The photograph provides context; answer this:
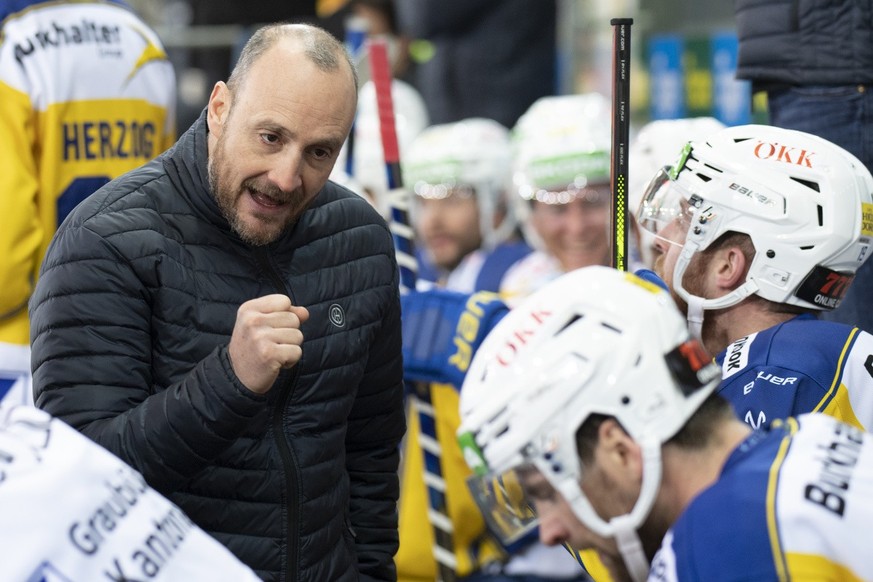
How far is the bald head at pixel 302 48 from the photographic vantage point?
3.10 meters

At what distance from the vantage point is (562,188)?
6348 millimetres

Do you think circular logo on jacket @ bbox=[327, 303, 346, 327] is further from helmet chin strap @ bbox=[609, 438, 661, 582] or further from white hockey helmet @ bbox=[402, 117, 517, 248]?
white hockey helmet @ bbox=[402, 117, 517, 248]

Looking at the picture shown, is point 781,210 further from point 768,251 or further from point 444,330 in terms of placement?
point 444,330

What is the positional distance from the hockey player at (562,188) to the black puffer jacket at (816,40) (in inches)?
72.8

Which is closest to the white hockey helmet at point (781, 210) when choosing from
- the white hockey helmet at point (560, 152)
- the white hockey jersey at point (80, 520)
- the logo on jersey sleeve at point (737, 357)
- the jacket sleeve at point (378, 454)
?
the logo on jersey sleeve at point (737, 357)

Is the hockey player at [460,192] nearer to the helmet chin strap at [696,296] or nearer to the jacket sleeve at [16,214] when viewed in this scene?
the jacket sleeve at [16,214]

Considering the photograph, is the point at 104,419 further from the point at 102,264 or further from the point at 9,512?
the point at 9,512

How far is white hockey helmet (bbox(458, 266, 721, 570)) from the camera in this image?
7.92 feet

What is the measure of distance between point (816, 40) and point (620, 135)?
4.26 ft

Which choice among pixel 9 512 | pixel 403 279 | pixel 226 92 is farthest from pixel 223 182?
pixel 403 279

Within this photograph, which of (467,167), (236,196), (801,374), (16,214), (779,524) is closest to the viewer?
(779,524)

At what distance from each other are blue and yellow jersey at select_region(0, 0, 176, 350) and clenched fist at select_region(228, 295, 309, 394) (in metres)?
1.68

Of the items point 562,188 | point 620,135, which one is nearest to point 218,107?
point 620,135

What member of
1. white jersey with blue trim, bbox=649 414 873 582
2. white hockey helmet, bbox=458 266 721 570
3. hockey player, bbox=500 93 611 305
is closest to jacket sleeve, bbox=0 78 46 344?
white hockey helmet, bbox=458 266 721 570
